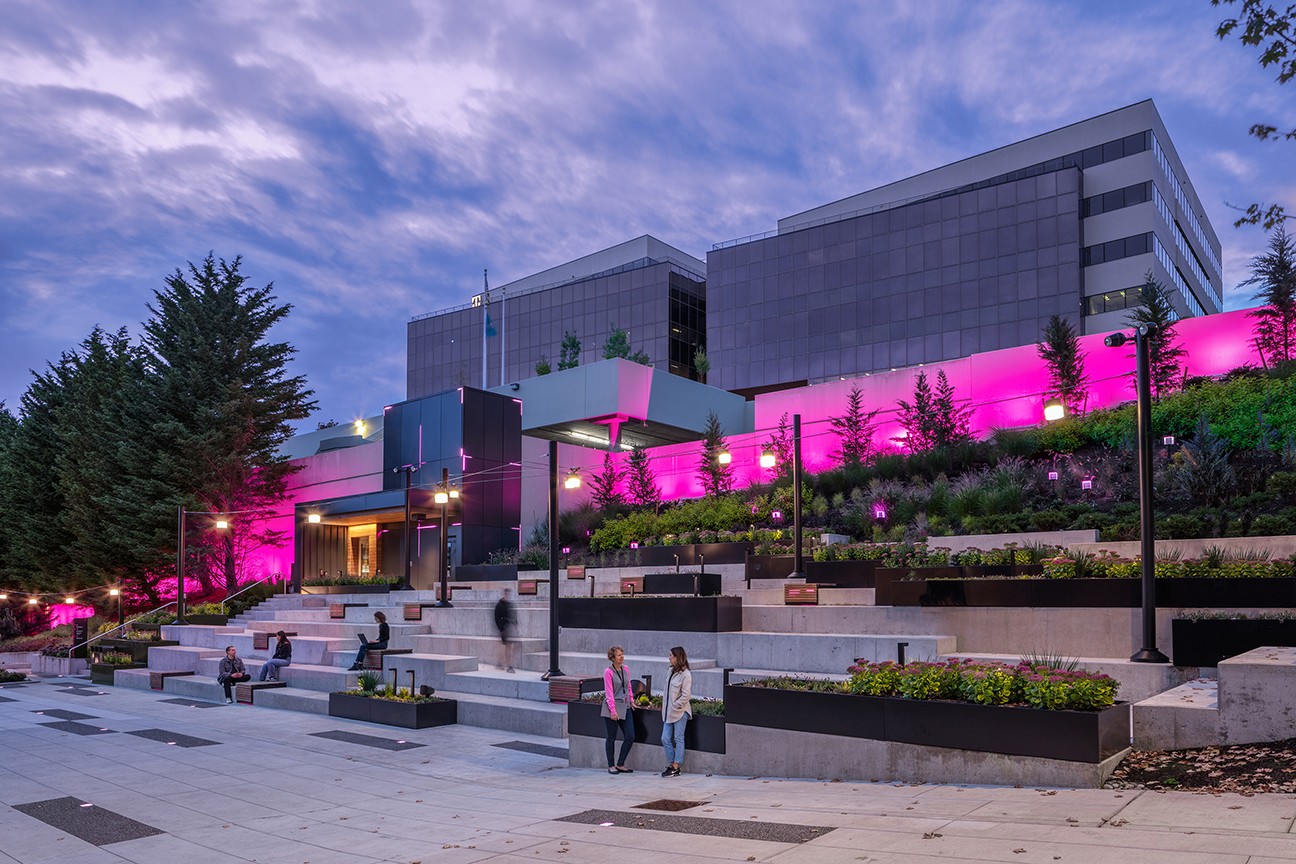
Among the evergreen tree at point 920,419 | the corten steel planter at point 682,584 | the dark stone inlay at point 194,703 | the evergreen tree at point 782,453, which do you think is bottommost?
the dark stone inlay at point 194,703

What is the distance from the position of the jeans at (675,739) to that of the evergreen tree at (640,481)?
25.0 meters

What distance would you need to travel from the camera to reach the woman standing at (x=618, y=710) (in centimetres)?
1288

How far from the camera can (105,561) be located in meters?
43.9

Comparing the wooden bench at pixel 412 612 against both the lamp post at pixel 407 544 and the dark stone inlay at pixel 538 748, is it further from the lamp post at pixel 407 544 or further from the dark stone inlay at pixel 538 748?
the dark stone inlay at pixel 538 748

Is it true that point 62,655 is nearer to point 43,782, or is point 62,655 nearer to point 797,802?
point 43,782

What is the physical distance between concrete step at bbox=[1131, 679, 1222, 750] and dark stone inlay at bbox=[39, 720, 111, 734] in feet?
57.7

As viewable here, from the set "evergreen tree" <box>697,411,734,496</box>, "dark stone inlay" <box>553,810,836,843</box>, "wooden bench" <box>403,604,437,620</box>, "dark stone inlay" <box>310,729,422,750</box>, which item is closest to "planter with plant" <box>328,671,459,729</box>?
"dark stone inlay" <box>310,729,422,750</box>

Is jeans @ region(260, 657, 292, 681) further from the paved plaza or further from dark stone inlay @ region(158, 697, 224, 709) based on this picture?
the paved plaza

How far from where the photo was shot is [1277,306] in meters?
26.9

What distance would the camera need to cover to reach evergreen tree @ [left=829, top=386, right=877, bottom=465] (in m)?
33.8

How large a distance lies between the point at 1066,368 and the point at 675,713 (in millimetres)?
22924

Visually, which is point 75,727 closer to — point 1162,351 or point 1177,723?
point 1177,723

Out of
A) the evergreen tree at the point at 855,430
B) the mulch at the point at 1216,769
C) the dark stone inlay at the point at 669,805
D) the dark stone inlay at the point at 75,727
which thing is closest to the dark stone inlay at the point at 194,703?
the dark stone inlay at the point at 75,727

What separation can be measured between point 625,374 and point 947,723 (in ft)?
114
